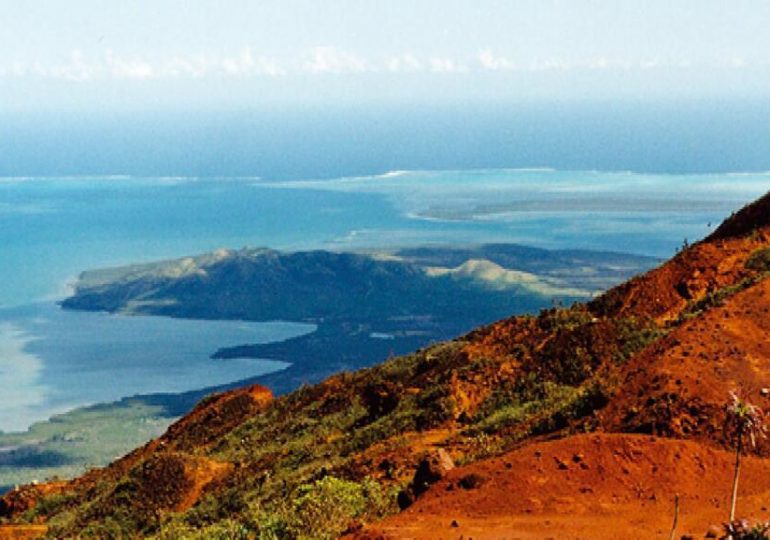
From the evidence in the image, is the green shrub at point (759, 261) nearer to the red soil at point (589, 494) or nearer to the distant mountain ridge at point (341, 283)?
the red soil at point (589, 494)

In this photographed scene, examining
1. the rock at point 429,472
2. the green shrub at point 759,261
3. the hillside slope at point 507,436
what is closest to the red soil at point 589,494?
the hillside slope at point 507,436

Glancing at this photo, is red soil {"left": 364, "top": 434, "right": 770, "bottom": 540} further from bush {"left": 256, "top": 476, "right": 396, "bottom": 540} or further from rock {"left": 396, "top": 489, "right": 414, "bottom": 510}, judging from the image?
bush {"left": 256, "top": 476, "right": 396, "bottom": 540}

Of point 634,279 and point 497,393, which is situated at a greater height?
point 634,279

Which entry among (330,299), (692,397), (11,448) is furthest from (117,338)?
(692,397)

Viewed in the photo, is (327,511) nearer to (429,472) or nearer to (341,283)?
(429,472)

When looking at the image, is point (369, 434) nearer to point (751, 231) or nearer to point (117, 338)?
point (751, 231)

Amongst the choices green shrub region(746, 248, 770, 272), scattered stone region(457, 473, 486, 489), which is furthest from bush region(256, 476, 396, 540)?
green shrub region(746, 248, 770, 272)
